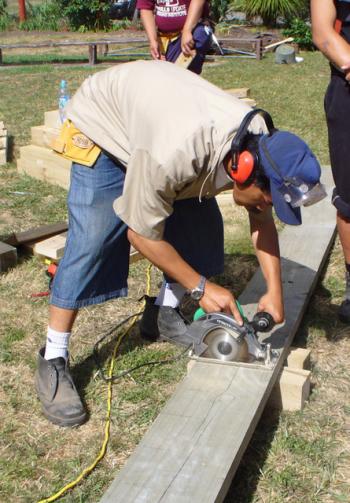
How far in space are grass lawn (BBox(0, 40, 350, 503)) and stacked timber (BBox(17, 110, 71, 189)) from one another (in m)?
0.79

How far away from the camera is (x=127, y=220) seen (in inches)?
107

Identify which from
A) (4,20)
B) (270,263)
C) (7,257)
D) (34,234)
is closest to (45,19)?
(4,20)

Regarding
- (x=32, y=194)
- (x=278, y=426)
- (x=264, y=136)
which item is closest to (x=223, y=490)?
(x=278, y=426)

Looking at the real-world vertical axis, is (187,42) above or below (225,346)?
above

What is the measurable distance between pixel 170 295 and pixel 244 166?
142 centimetres

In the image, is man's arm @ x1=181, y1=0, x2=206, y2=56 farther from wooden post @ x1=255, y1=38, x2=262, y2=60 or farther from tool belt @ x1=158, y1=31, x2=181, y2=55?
wooden post @ x1=255, y1=38, x2=262, y2=60

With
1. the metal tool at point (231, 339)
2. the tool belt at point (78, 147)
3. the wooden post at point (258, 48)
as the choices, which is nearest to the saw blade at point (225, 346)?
the metal tool at point (231, 339)

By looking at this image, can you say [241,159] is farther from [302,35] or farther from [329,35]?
[302,35]

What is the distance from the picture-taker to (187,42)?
5.85 m

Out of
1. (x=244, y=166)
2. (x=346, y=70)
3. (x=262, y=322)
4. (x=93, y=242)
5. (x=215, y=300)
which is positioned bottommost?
(x=262, y=322)

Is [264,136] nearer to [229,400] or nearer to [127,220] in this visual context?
[127,220]

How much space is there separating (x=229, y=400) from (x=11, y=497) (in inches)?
38.1

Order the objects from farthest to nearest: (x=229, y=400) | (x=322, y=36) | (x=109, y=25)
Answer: (x=109, y=25) → (x=322, y=36) → (x=229, y=400)

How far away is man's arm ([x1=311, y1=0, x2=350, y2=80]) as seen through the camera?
337 cm
